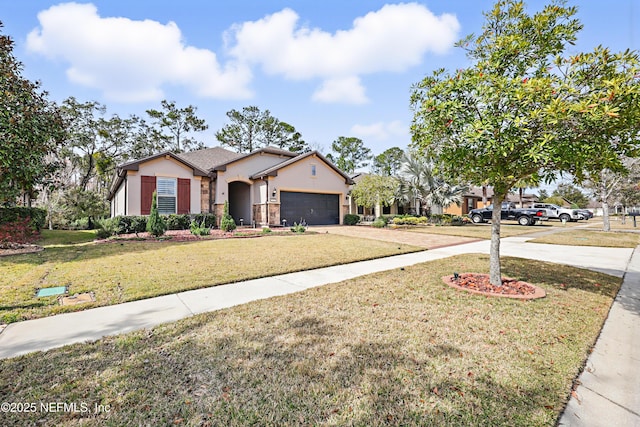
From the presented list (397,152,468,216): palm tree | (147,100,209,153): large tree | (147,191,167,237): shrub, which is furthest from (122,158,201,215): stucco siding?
(147,100,209,153): large tree

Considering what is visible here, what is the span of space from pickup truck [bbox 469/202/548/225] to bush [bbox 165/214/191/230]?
81.8ft

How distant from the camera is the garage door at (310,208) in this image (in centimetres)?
2069

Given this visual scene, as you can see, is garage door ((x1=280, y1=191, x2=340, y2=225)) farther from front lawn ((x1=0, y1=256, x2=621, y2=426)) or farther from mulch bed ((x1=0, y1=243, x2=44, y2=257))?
front lawn ((x1=0, y1=256, x2=621, y2=426))

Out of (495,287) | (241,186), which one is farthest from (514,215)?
(495,287)

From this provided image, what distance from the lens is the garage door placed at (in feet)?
67.9

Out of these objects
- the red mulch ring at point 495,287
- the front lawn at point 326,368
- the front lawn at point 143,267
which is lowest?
the front lawn at point 326,368

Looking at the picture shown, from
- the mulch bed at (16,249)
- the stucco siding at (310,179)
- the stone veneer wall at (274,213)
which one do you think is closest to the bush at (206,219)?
the stone veneer wall at (274,213)

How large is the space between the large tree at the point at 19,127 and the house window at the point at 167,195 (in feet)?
22.9

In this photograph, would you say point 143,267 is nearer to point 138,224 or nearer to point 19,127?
point 19,127

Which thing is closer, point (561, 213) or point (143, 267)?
point (143, 267)

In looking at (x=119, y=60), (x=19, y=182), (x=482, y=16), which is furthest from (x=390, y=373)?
(x=119, y=60)

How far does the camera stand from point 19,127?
27.3 feet

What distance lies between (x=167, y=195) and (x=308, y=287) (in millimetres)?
14756

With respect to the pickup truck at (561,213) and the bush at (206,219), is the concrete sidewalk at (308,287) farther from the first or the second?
the pickup truck at (561,213)
